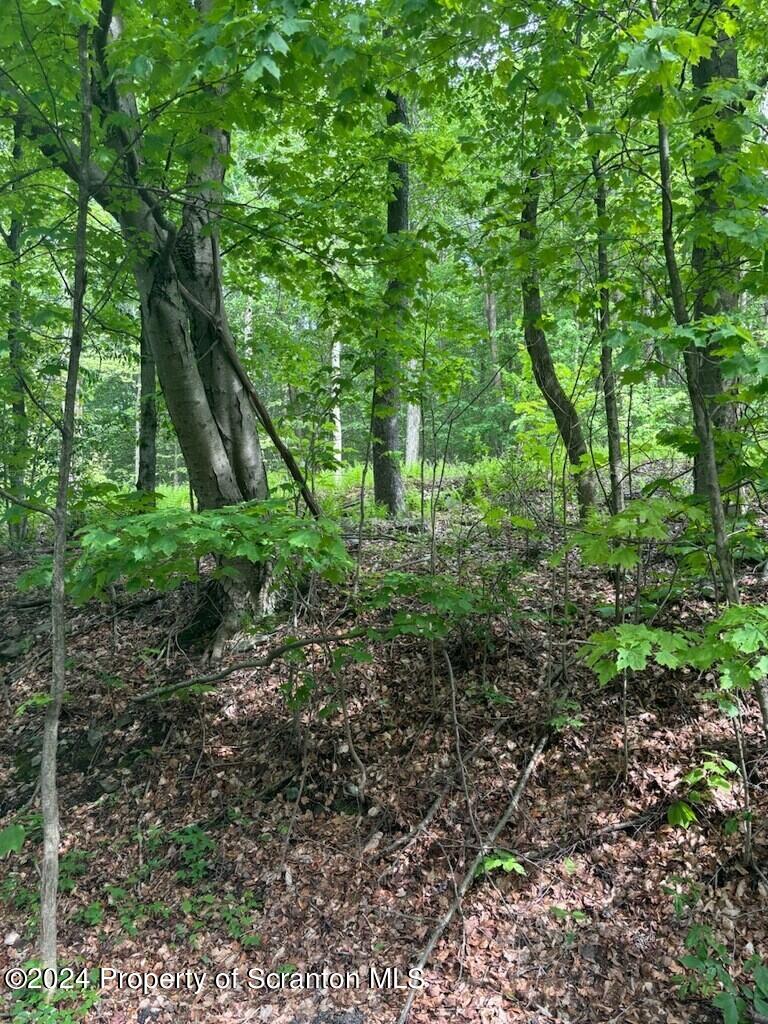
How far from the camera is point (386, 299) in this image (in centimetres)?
460

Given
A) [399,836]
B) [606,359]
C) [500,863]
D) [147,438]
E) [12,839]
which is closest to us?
[12,839]

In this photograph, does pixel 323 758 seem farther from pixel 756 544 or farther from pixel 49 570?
pixel 756 544

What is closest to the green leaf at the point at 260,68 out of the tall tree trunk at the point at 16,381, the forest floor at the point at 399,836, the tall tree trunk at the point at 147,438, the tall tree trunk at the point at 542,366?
the tall tree trunk at the point at 542,366

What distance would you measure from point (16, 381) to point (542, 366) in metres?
5.29

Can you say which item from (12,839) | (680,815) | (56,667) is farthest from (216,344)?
(680,815)

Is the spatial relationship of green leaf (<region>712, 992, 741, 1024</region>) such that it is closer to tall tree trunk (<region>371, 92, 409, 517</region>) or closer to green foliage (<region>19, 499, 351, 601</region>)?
green foliage (<region>19, 499, 351, 601</region>)

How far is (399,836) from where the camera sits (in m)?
3.58

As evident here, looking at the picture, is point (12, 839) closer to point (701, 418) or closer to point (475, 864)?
point (475, 864)

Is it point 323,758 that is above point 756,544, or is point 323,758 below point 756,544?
below

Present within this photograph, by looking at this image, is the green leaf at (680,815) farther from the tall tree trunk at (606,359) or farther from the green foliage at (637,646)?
the tall tree trunk at (606,359)

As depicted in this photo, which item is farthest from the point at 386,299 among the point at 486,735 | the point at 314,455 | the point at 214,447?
the point at 486,735

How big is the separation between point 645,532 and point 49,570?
296cm

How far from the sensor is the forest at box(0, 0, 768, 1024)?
2701 mm

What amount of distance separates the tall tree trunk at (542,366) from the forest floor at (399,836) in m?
1.11
